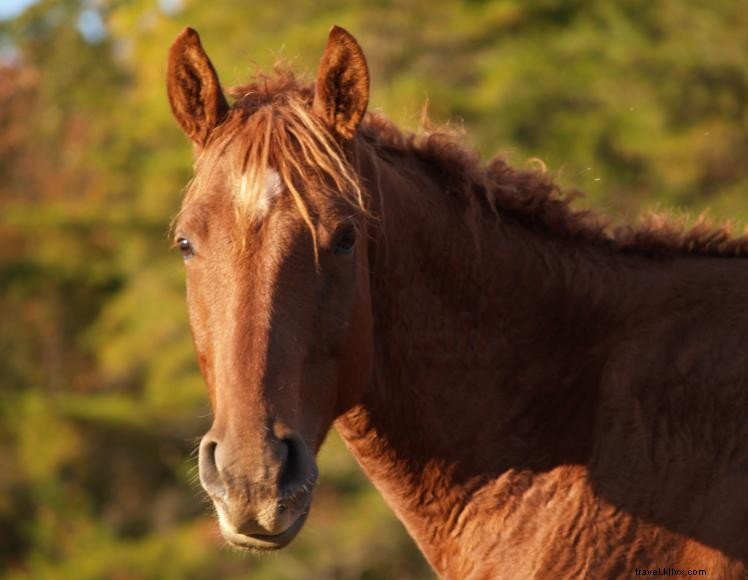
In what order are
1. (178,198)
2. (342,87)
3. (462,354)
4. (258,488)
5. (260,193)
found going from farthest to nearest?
(178,198) → (462,354) → (342,87) → (260,193) → (258,488)

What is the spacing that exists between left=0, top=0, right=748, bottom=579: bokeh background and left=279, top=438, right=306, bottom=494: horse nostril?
45.8 ft

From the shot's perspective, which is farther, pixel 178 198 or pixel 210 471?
pixel 178 198

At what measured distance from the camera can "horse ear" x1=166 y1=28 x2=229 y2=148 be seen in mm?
4414

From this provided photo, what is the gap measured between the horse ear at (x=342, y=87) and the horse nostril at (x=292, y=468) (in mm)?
1232

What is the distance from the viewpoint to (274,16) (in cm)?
2309

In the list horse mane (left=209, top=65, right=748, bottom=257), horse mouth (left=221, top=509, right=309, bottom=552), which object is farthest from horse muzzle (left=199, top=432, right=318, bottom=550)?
horse mane (left=209, top=65, right=748, bottom=257)

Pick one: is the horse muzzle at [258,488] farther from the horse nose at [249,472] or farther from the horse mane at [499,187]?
the horse mane at [499,187]

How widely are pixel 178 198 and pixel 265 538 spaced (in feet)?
69.4

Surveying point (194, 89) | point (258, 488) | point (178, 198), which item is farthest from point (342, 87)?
point (178, 198)

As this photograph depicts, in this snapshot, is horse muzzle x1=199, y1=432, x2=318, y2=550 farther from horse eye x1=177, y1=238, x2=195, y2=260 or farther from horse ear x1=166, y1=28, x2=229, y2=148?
horse ear x1=166, y1=28, x2=229, y2=148

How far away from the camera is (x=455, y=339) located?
14.9 ft

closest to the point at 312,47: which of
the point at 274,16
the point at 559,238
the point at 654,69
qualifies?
the point at 274,16

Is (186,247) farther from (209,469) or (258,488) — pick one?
(258,488)

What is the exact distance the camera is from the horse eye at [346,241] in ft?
13.5
